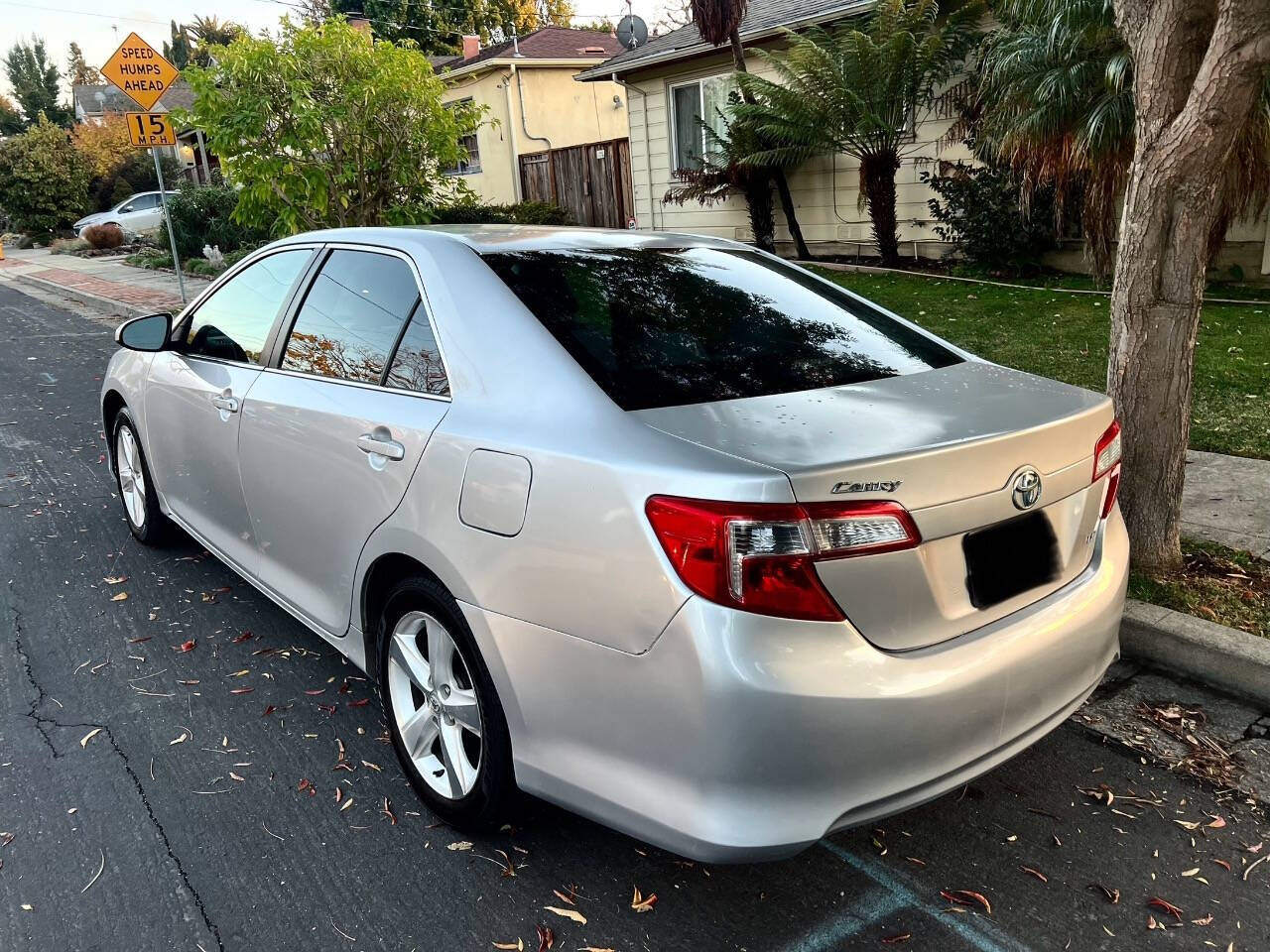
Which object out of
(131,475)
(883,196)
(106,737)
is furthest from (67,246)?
(106,737)

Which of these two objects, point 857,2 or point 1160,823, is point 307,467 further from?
point 857,2

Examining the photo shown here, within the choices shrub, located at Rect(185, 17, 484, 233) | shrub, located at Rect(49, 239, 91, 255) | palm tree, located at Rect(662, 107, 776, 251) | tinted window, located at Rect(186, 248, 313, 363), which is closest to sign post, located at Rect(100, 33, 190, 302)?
shrub, located at Rect(185, 17, 484, 233)

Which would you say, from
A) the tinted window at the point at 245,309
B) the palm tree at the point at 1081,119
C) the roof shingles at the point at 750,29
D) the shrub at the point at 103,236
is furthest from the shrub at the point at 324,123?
the shrub at the point at 103,236

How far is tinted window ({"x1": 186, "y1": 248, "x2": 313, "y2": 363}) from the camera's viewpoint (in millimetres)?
3799

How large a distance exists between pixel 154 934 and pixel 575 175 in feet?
60.3

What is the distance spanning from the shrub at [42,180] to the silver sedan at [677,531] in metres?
36.4

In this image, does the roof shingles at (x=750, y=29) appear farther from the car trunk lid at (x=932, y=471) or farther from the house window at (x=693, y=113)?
the car trunk lid at (x=932, y=471)

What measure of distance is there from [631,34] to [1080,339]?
506 inches

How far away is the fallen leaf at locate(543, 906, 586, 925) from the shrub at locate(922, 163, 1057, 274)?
10623 mm

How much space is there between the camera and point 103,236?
27.4m

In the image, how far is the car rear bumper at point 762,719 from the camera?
2.04 m

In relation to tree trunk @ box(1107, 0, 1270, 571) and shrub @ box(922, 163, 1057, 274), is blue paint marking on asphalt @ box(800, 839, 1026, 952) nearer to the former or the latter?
tree trunk @ box(1107, 0, 1270, 571)

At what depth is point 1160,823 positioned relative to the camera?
281 centimetres

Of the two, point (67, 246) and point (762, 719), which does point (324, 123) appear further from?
point (67, 246)
